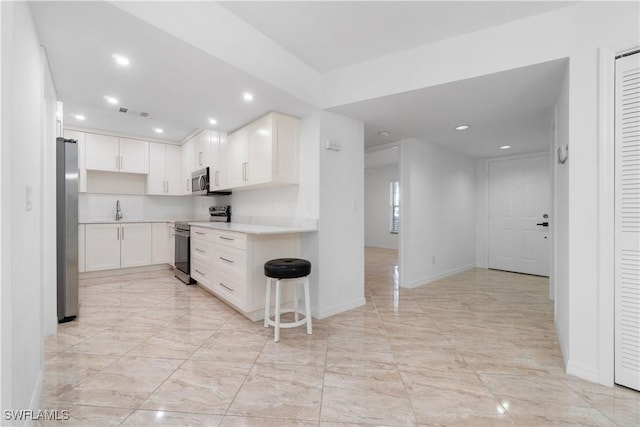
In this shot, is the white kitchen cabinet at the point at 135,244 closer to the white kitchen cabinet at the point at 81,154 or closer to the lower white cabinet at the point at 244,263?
the white kitchen cabinet at the point at 81,154

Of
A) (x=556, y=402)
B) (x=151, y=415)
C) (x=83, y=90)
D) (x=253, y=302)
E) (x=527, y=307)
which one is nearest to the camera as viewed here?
(x=151, y=415)

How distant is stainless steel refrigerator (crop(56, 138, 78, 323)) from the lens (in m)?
Result: 2.68

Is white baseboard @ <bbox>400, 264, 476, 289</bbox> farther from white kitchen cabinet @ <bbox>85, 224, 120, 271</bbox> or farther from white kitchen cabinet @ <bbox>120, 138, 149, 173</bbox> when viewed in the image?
white kitchen cabinet @ <bbox>120, 138, 149, 173</bbox>

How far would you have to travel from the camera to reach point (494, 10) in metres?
1.92

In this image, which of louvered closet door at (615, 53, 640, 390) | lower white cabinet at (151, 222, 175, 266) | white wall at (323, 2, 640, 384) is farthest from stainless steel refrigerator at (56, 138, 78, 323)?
louvered closet door at (615, 53, 640, 390)

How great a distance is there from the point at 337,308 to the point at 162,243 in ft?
12.0

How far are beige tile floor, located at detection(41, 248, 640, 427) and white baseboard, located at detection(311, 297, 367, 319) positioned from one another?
3.8 inches

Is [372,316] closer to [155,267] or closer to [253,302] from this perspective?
[253,302]

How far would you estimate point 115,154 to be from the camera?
482 cm

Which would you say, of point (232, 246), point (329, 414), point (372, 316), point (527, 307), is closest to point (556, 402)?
point (329, 414)

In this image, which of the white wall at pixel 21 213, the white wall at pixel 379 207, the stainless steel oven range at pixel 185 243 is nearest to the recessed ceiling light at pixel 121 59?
the white wall at pixel 21 213

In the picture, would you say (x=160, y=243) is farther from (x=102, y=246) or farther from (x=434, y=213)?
(x=434, y=213)

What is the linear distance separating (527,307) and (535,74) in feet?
8.27

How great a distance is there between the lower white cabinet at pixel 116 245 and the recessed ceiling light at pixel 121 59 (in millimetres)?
3410
